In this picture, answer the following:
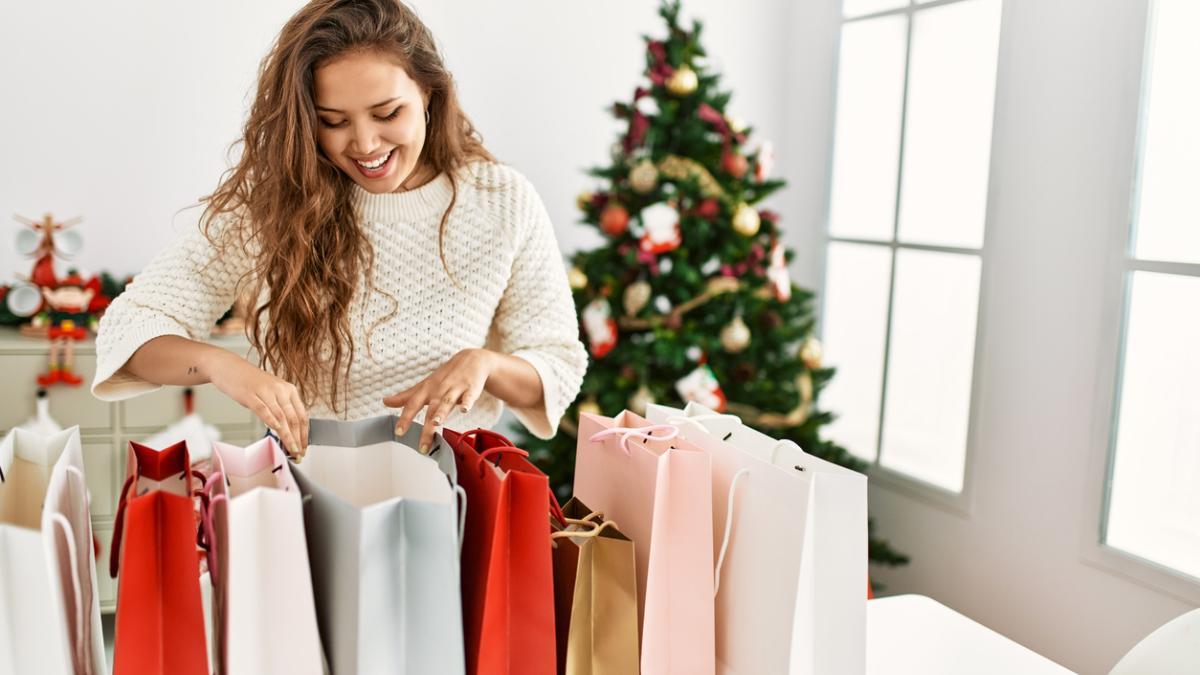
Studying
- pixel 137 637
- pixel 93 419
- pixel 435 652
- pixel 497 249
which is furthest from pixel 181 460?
pixel 93 419

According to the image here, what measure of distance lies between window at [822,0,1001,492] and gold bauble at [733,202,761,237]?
632mm

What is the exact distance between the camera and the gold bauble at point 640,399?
8.54 ft

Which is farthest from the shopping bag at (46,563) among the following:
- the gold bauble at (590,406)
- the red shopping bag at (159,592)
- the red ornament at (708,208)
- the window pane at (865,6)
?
the window pane at (865,6)

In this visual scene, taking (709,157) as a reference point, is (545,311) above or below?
below

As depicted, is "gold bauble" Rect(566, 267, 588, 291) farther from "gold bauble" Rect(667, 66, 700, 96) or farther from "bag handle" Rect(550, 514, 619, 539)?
"bag handle" Rect(550, 514, 619, 539)

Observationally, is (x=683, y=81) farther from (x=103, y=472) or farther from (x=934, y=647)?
(x=103, y=472)

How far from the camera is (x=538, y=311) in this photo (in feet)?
4.91

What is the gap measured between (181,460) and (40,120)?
2296mm

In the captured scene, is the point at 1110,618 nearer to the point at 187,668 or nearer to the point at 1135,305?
the point at 1135,305

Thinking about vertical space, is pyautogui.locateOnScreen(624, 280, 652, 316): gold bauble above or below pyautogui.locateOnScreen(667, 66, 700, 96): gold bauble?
below

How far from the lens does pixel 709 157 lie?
2.70 m

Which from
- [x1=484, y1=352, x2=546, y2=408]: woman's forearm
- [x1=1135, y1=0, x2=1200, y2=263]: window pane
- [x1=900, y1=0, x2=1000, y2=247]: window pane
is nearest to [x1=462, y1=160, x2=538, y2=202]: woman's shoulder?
[x1=484, y1=352, x2=546, y2=408]: woman's forearm

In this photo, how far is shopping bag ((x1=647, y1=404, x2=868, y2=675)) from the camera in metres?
0.91

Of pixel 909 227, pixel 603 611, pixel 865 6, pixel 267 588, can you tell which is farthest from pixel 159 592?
pixel 865 6
